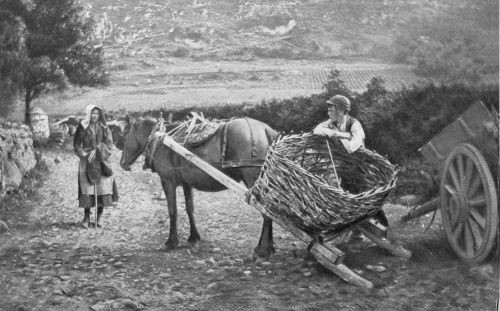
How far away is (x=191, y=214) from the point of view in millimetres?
3840

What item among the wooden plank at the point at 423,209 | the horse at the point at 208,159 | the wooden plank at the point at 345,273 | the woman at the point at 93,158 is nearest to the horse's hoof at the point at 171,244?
the horse at the point at 208,159

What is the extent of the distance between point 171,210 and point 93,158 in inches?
31.4

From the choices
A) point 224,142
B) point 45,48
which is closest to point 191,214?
point 224,142

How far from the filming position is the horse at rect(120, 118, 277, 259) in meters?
3.74

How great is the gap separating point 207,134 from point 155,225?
2.44 ft

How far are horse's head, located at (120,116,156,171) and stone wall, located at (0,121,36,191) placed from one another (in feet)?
2.44

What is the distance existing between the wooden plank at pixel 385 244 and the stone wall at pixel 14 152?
7.32 feet

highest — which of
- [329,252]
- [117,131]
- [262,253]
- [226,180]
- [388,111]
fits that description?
[388,111]

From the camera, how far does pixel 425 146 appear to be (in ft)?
11.2

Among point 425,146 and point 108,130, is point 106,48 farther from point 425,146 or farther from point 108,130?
point 425,146

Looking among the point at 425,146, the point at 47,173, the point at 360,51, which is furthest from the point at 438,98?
the point at 47,173

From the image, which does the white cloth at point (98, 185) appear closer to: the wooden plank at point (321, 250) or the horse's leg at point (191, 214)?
the horse's leg at point (191, 214)

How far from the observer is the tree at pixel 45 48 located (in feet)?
11.4

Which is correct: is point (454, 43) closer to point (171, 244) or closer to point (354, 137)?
point (354, 137)
